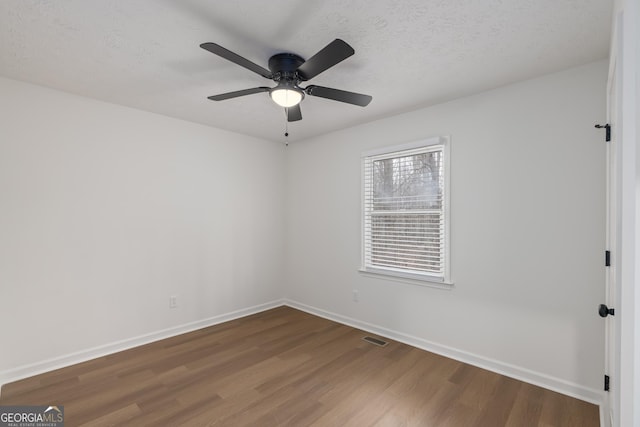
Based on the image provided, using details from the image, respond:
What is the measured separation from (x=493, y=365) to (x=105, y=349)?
149 inches

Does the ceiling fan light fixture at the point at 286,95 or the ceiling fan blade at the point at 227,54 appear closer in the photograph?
the ceiling fan blade at the point at 227,54

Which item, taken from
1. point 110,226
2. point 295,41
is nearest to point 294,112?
point 295,41

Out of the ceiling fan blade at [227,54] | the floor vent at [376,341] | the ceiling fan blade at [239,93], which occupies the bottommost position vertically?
the floor vent at [376,341]

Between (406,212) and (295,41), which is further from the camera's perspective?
(406,212)

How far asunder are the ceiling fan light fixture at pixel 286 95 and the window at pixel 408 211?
63.2 inches

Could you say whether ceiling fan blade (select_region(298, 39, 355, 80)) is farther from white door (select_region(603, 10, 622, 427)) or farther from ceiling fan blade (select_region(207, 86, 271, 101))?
white door (select_region(603, 10, 622, 427))

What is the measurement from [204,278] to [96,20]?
2.85 meters

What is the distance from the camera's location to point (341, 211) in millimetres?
3998

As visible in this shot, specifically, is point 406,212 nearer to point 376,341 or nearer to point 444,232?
point 444,232

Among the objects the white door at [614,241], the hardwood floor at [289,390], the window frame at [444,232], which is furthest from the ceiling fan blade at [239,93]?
the hardwood floor at [289,390]

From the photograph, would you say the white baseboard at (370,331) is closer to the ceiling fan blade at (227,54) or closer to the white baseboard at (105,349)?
the white baseboard at (105,349)

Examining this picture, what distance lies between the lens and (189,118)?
11.7 feet

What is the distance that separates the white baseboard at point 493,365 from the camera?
227 centimetres

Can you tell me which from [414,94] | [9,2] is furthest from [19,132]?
[414,94]
